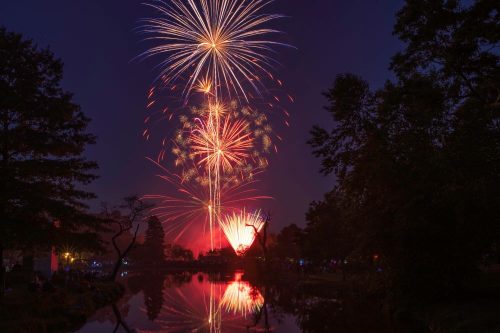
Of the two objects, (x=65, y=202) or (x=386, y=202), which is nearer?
(x=386, y=202)

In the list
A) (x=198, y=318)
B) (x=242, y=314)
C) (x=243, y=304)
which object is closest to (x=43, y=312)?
(x=198, y=318)

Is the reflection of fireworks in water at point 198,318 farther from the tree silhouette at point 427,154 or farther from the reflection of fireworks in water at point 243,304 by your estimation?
the tree silhouette at point 427,154

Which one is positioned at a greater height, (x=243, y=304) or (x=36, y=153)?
(x=36, y=153)

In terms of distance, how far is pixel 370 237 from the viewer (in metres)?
24.1

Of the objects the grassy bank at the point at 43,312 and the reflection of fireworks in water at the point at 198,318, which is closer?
the grassy bank at the point at 43,312

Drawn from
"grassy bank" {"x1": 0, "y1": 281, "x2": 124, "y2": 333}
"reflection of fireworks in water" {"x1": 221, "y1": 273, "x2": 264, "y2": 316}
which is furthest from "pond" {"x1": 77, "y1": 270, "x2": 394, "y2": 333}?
"grassy bank" {"x1": 0, "y1": 281, "x2": 124, "y2": 333}

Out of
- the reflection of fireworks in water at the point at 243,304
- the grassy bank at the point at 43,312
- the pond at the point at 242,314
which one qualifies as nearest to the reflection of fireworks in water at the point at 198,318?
the pond at the point at 242,314

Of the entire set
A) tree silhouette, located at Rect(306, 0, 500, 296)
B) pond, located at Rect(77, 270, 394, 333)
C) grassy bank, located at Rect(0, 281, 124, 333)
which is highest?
tree silhouette, located at Rect(306, 0, 500, 296)

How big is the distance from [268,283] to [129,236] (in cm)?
12041

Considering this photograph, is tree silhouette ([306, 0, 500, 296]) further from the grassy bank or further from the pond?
the grassy bank

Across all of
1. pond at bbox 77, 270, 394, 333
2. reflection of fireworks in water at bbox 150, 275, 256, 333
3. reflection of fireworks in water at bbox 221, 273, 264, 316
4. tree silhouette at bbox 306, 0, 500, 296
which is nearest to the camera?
tree silhouette at bbox 306, 0, 500, 296

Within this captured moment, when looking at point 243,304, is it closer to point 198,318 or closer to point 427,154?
point 198,318

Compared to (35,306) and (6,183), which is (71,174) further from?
(35,306)

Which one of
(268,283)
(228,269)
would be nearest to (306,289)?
(268,283)
